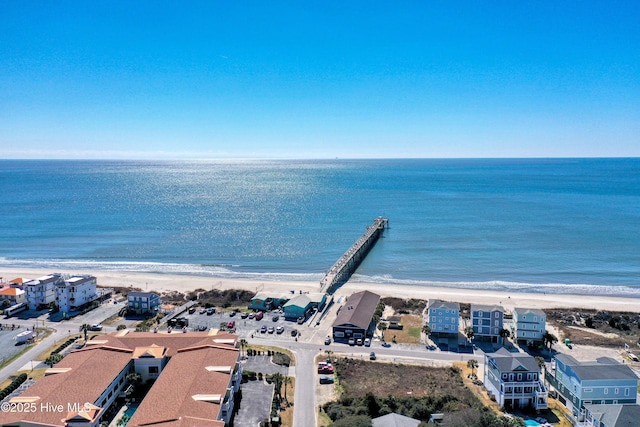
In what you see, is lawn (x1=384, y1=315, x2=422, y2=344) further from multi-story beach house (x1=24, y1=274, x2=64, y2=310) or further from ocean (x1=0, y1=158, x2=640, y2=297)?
multi-story beach house (x1=24, y1=274, x2=64, y2=310)

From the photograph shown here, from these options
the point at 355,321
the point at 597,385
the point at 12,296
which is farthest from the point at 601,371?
the point at 12,296

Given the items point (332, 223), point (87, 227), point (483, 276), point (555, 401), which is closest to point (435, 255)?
point (483, 276)

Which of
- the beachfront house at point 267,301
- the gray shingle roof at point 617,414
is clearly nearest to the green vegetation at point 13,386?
the beachfront house at point 267,301

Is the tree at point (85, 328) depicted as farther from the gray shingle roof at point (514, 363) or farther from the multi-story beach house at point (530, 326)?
the multi-story beach house at point (530, 326)

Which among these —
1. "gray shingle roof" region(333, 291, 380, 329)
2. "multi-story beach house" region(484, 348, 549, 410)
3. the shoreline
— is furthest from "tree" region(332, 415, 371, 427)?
the shoreline

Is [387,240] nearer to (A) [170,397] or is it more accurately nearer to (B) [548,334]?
(B) [548,334]

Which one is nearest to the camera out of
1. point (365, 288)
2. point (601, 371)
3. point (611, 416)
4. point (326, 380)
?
point (611, 416)

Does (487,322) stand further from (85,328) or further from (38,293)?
(38,293)
